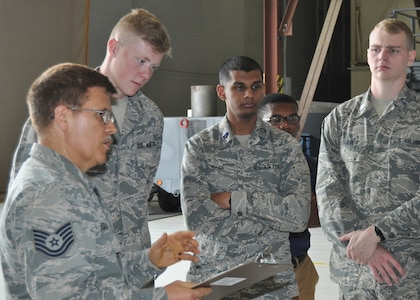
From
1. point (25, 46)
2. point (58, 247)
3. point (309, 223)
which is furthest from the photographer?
point (25, 46)

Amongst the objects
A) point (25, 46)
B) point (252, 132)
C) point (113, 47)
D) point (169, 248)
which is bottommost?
point (169, 248)

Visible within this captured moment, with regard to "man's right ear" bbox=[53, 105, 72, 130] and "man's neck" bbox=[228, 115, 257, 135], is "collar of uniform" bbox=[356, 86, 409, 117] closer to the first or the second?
"man's neck" bbox=[228, 115, 257, 135]

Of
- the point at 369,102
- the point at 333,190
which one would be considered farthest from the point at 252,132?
the point at 369,102

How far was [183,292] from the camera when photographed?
2268 mm

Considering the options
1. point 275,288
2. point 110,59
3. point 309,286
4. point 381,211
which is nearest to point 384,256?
point 381,211

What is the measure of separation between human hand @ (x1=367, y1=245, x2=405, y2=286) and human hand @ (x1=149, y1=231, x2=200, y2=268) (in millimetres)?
1133

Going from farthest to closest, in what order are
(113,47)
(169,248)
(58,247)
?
(113,47) < (169,248) < (58,247)

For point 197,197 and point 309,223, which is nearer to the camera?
point 197,197

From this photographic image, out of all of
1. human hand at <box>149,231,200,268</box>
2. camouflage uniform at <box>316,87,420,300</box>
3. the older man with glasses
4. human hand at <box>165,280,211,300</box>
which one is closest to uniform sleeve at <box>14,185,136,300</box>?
human hand at <box>165,280,211,300</box>

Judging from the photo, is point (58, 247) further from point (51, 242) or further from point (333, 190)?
point (333, 190)

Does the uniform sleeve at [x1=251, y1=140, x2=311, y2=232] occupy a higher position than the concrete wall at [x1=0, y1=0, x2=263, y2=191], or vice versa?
the concrete wall at [x1=0, y1=0, x2=263, y2=191]

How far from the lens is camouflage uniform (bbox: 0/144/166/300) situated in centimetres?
201

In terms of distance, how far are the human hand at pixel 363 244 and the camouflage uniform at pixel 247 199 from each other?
9.7 inches

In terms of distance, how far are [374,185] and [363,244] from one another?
1.01ft
